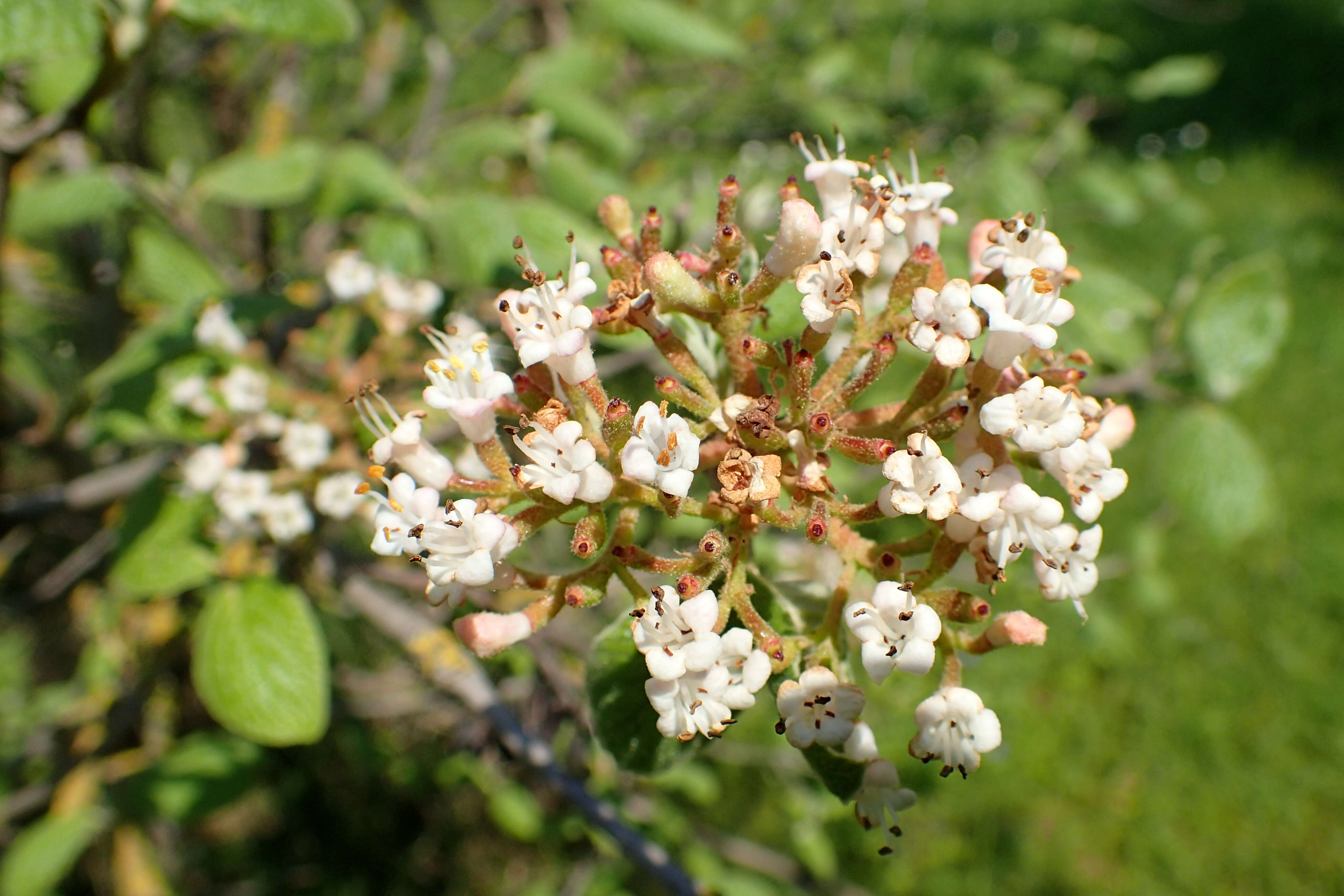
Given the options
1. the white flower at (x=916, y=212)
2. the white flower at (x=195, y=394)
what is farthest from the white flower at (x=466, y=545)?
the white flower at (x=195, y=394)

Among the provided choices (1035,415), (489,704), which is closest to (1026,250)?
(1035,415)

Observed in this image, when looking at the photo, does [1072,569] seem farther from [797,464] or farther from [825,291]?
[825,291]

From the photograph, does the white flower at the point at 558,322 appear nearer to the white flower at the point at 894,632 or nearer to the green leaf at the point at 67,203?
the white flower at the point at 894,632

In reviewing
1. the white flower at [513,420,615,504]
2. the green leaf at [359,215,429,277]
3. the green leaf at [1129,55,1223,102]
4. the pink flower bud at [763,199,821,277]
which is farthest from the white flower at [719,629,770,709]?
the green leaf at [1129,55,1223,102]

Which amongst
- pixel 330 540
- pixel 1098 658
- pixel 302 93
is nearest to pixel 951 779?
pixel 1098 658

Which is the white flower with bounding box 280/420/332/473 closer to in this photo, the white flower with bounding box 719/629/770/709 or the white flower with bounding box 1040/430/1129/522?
the white flower with bounding box 719/629/770/709

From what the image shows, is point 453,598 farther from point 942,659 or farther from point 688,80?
point 688,80
